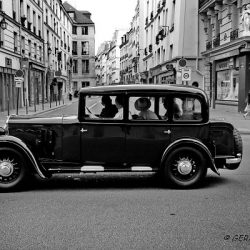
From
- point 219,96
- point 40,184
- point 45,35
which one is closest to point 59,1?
point 45,35

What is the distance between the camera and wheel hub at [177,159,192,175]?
6.59 meters

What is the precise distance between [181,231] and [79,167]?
2.50 metres

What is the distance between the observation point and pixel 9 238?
432 cm

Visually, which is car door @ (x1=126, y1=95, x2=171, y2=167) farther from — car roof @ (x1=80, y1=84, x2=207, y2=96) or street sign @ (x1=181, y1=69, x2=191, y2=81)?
street sign @ (x1=181, y1=69, x2=191, y2=81)

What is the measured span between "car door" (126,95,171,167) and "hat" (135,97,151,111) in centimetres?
11

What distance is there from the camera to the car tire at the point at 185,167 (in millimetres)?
6531

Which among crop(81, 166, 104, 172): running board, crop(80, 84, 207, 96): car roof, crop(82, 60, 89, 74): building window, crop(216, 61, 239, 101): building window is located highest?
crop(82, 60, 89, 74): building window

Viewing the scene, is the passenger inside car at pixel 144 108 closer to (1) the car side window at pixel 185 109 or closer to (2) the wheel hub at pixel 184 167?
(1) the car side window at pixel 185 109

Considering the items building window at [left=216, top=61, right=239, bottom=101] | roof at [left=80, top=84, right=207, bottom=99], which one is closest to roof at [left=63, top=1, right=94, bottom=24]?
building window at [left=216, top=61, right=239, bottom=101]

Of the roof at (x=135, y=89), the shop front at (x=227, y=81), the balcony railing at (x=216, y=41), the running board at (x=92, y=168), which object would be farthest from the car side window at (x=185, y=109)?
the balcony railing at (x=216, y=41)

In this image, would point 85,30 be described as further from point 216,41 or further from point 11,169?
point 11,169

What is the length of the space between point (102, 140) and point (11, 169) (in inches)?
59.6

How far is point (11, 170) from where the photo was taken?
6.40 meters

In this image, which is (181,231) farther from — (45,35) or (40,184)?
(45,35)
